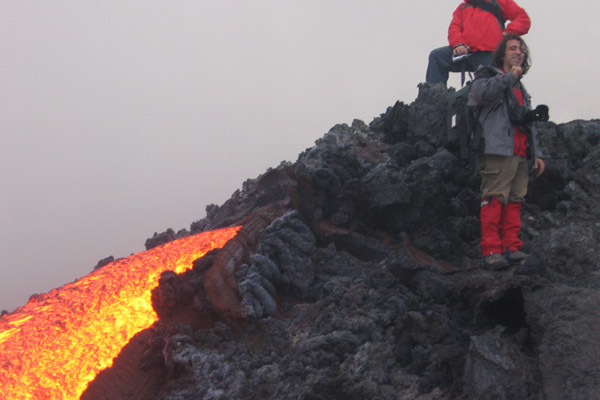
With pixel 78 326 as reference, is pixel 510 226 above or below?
below

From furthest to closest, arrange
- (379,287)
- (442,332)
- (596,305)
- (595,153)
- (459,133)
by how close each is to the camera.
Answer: (595,153) → (459,133) → (379,287) → (442,332) → (596,305)

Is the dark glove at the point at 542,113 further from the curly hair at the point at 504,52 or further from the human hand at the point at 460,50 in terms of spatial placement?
the human hand at the point at 460,50

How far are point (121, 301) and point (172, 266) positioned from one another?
835mm

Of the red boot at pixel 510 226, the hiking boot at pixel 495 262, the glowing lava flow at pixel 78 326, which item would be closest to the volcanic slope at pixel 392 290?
the hiking boot at pixel 495 262

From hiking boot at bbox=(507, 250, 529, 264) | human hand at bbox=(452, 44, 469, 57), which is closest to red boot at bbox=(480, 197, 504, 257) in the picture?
hiking boot at bbox=(507, 250, 529, 264)

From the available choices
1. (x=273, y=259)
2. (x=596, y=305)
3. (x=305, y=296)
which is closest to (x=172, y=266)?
(x=273, y=259)

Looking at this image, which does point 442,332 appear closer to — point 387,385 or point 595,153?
point 387,385

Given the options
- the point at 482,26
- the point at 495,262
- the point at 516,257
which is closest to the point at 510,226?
the point at 516,257

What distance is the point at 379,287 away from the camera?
5656mm

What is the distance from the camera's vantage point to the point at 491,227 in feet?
19.1

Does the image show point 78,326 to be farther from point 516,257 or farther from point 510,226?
point 510,226

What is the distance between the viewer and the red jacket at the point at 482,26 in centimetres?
848

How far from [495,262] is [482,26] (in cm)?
463

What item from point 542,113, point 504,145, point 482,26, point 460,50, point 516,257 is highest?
point 482,26
